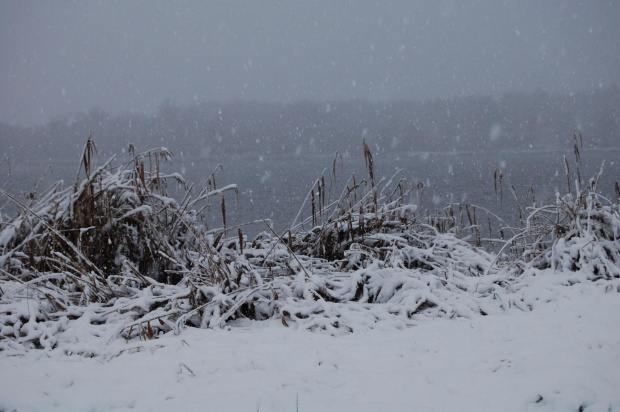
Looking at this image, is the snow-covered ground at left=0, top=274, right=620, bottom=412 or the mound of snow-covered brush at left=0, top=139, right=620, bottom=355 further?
the mound of snow-covered brush at left=0, top=139, right=620, bottom=355

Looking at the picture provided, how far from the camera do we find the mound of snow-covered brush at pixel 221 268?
336cm

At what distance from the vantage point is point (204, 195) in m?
5.06

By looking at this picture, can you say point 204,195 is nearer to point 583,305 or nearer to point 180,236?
point 180,236

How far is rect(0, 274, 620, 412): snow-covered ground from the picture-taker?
203cm

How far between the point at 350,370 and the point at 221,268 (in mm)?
1678

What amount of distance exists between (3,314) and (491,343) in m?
3.28

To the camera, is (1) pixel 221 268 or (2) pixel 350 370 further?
(1) pixel 221 268

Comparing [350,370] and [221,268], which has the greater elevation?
[221,268]

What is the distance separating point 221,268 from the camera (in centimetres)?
377

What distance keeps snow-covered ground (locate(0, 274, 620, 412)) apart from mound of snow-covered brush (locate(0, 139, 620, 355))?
269mm

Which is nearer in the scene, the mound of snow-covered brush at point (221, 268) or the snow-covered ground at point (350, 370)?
the snow-covered ground at point (350, 370)

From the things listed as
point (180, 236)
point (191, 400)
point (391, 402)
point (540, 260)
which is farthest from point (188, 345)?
point (540, 260)

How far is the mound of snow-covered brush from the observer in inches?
132

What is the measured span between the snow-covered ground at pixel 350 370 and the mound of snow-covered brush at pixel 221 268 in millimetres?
269
